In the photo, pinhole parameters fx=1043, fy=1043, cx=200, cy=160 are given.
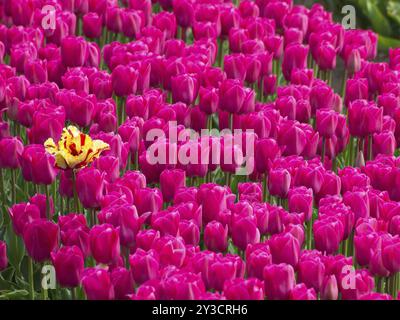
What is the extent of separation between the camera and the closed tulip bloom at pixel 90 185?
3594mm

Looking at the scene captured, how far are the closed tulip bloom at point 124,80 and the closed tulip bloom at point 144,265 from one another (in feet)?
5.07

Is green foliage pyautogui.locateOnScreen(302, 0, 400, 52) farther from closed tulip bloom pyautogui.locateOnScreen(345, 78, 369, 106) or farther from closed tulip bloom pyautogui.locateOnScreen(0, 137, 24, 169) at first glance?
closed tulip bloom pyautogui.locateOnScreen(0, 137, 24, 169)

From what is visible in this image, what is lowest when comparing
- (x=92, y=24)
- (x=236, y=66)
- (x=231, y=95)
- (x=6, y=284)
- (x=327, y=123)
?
(x=6, y=284)

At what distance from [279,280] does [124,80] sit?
1.74m

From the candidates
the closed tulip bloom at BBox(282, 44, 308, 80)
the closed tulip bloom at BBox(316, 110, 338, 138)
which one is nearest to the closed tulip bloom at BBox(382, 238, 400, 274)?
the closed tulip bloom at BBox(316, 110, 338, 138)

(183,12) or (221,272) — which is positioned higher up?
(183,12)

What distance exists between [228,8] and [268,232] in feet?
7.54

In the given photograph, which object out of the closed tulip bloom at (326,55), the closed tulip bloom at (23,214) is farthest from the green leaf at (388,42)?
the closed tulip bloom at (23,214)

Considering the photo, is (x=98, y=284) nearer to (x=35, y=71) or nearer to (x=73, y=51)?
(x=35, y=71)

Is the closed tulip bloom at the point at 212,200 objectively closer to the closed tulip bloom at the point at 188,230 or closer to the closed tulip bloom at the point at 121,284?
the closed tulip bloom at the point at 188,230

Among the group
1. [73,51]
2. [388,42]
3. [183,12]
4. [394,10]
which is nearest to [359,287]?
[73,51]

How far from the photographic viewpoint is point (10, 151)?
399 centimetres

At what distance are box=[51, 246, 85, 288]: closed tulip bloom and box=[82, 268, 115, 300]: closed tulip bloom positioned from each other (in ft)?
0.66

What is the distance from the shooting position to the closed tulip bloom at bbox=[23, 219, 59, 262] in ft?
11.2
